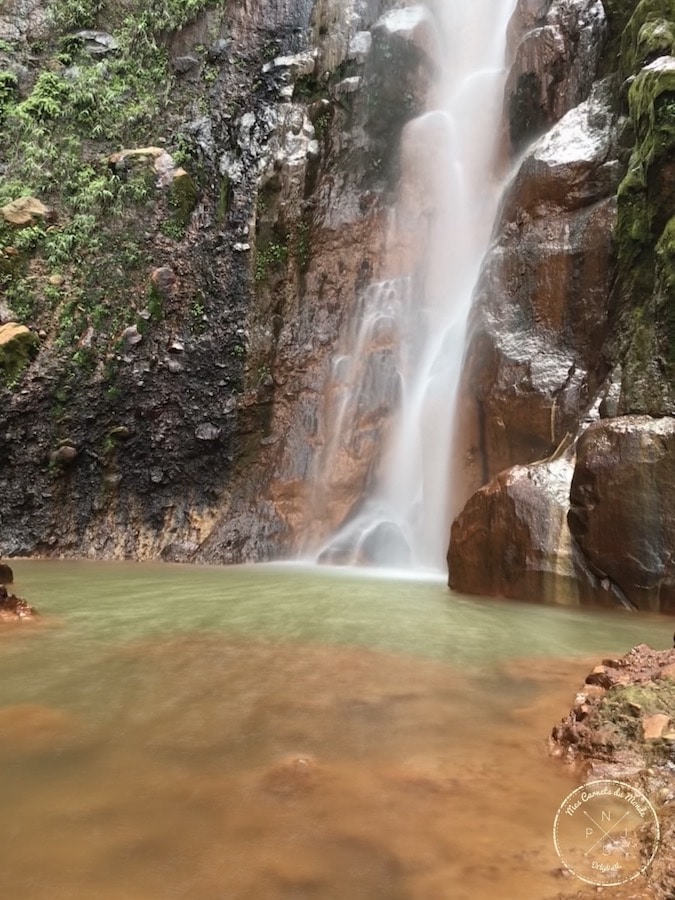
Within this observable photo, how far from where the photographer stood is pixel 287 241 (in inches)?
651

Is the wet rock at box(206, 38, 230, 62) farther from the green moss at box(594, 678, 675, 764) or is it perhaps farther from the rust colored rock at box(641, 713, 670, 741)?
the rust colored rock at box(641, 713, 670, 741)

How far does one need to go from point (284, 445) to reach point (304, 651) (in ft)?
34.2

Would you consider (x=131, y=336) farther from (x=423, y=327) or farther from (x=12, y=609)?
(x=12, y=609)

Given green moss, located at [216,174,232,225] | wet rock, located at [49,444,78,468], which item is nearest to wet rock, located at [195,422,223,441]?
wet rock, located at [49,444,78,468]

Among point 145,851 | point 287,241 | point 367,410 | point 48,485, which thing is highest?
point 287,241

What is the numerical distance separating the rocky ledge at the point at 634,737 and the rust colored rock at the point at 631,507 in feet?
12.9

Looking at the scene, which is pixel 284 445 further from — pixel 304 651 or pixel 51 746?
pixel 51 746

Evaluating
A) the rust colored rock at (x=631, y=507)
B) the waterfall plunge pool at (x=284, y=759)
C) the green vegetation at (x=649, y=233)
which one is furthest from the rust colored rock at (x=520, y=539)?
the waterfall plunge pool at (x=284, y=759)

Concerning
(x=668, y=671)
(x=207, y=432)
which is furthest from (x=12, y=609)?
(x=207, y=432)

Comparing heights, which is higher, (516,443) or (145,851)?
(516,443)

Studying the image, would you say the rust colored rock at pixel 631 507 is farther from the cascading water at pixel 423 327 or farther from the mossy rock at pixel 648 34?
the mossy rock at pixel 648 34

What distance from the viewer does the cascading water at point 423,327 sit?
12.4m

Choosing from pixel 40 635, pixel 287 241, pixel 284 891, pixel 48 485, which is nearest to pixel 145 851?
pixel 284 891

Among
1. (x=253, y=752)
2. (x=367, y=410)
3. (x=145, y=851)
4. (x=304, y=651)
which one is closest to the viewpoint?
(x=145, y=851)
